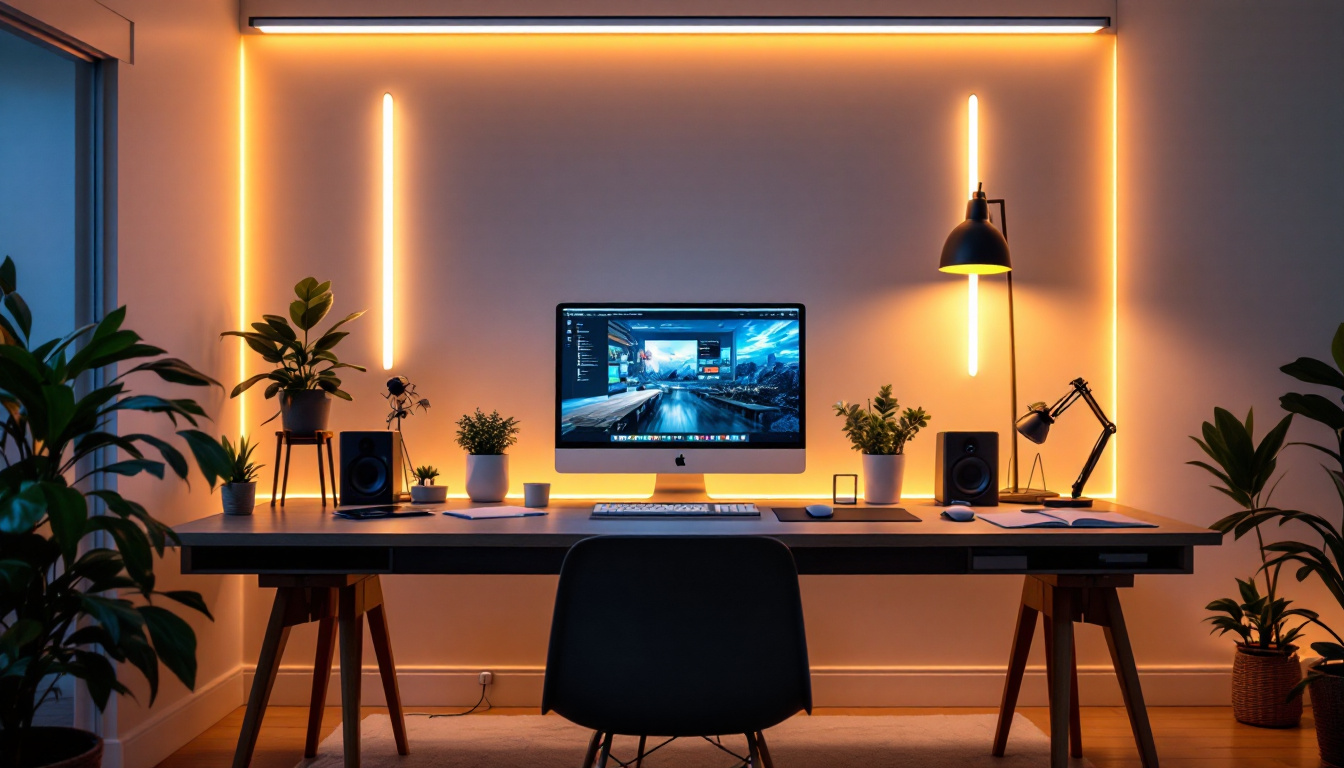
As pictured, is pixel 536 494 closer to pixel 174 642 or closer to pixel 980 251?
pixel 174 642

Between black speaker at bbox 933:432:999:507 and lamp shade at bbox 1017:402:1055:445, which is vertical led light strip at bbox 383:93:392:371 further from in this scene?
lamp shade at bbox 1017:402:1055:445

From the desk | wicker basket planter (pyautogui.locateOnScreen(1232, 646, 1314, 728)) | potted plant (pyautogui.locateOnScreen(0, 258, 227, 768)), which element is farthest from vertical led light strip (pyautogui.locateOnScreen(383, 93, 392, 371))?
wicker basket planter (pyautogui.locateOnScreen(1232, 646, 1314, 728))

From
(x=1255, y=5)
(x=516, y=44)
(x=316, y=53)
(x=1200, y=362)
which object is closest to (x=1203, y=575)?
(x=1200, y=362)

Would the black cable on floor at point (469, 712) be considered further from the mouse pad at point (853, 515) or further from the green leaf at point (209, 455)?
the green leaf at point (209, 455)

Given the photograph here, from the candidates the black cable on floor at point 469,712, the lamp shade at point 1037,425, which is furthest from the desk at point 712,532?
the black cable on floor at point 469,712

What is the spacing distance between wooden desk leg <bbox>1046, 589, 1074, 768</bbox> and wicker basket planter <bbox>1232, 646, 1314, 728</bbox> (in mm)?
1005

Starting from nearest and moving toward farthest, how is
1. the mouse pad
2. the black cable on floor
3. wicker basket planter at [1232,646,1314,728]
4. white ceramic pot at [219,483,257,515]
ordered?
the mouse pad → white ceramic pot at [219,483,257,515] → wicker basket planter at [1232,646,1314,728] → the black cable on floor

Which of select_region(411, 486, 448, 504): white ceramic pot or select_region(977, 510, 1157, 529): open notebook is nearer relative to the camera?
select_region(977, 510, 1157, 529): open notebook

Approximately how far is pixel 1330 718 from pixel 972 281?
1.67 m

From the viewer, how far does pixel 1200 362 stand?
124 inches

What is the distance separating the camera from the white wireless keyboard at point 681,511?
96.3 inches

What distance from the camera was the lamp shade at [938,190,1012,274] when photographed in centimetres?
279

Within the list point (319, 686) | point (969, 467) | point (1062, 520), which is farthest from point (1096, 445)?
point (319, 686)

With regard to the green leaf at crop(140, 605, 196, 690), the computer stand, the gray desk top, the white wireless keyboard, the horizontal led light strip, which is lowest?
the green leaf at crop(140, 605, 196, 690)
